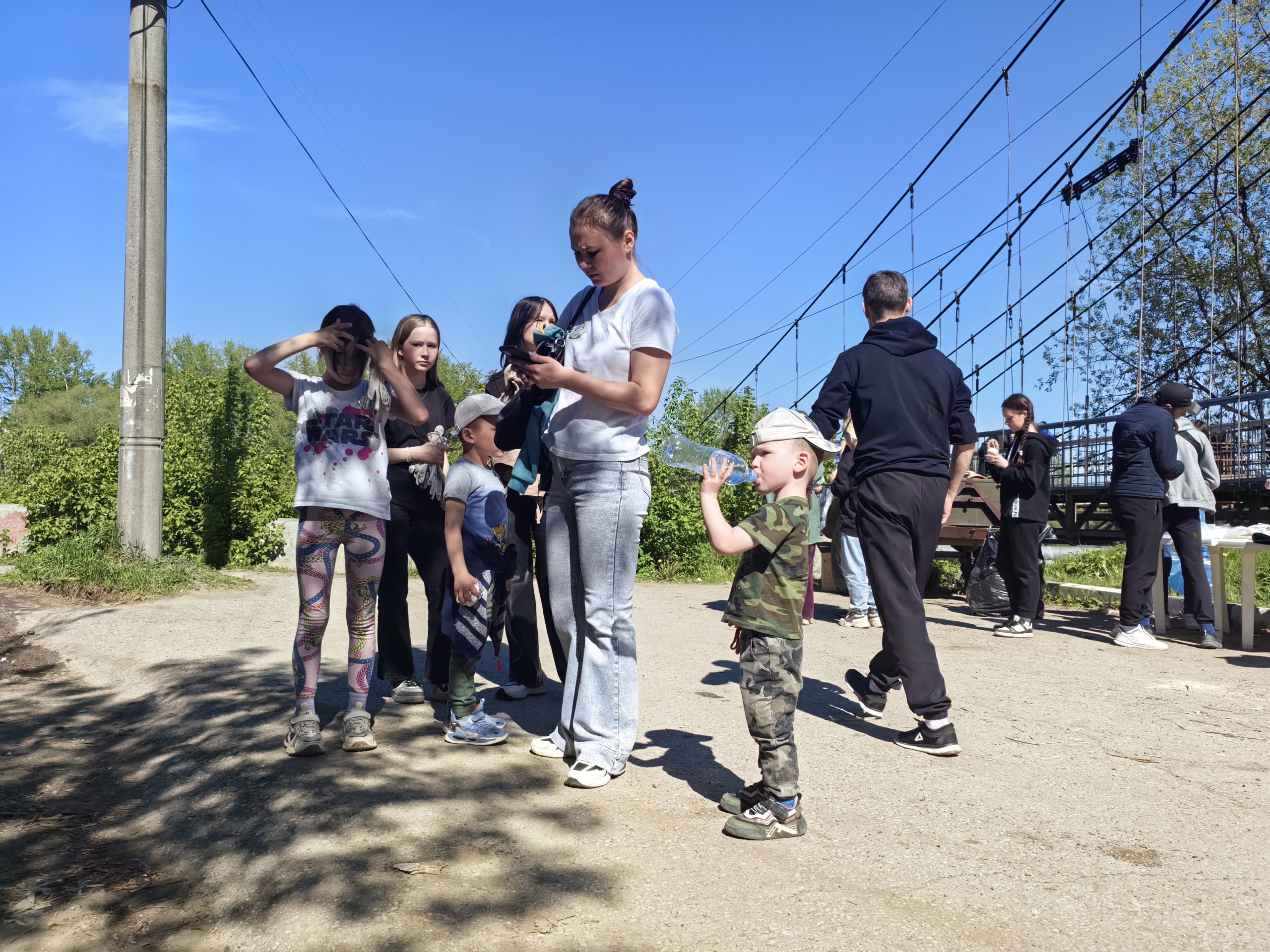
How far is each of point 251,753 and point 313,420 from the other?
1.29 metres

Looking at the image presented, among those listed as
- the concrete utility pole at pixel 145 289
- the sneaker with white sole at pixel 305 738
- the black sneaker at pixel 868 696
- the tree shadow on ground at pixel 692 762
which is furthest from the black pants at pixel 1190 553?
the concrete utility pole at pixel 145 289

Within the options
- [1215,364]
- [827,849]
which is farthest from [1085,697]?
[1215,364]

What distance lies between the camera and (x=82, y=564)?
25.0 feet

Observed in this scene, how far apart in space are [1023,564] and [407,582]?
5112 mm

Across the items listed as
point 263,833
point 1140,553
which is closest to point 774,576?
point 263,833

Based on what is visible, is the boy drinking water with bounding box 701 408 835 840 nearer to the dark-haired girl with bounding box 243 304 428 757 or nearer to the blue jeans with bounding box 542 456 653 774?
→ the blue jeans with bounding box 542 456 653 774

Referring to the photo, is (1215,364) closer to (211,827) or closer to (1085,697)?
(1085,697)

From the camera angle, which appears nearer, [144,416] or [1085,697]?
[1085,697]

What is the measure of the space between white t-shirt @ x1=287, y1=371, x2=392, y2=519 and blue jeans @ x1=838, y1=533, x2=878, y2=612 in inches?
199

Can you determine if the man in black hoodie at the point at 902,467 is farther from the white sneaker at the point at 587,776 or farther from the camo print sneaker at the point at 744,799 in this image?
the white sneaker at the point at 587,776

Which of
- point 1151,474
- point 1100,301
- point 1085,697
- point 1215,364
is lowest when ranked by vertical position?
point 1085,697

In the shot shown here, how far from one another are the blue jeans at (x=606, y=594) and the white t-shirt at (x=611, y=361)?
6 centimetres

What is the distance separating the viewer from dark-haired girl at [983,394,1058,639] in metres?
7.41

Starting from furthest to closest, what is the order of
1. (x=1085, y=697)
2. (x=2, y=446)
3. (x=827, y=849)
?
1. (x=2, y=446)
2. (x=1085, y=697)
3. (x=827, y=849)
